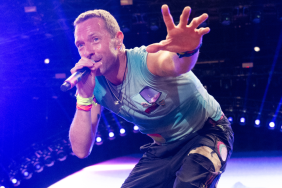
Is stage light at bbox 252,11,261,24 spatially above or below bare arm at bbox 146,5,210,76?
above

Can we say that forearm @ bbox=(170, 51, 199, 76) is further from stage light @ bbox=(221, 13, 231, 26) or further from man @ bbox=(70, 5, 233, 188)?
stage light @ bbox=(221, 13, 231, 26)

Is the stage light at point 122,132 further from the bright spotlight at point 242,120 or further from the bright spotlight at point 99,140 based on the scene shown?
the bright spotlight at point 242,120

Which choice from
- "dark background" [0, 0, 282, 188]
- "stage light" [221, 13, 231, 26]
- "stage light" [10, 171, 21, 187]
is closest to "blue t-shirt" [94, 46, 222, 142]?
"stage light" [10, 171, 21, 187]

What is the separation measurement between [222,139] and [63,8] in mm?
3955

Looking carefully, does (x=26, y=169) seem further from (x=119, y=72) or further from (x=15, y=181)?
(x=119, y=72)

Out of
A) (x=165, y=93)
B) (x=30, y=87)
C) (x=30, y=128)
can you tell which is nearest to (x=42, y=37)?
(x=30, y=87)

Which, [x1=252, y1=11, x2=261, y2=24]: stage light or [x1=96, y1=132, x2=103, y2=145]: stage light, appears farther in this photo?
[x1=96, y1=132, x2=103, y2=145]: stage light

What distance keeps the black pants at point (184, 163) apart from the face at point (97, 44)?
0.86 metres

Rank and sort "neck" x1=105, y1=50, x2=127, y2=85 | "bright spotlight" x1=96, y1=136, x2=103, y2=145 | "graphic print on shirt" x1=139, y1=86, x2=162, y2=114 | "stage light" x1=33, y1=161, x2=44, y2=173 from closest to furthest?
"graphic print on shirt" x1=139, y1=86, x2=162, y2=114 < "neck" x1=105, y1=50, x2=127, y2=85 < "stage light" x1=33, y1=161, x2=44, y2=173 < "bright spotlight" x1=96, y1=136, x2=103, y2=145

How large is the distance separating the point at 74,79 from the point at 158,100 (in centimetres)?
60

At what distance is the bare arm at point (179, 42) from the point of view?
47.3 inches

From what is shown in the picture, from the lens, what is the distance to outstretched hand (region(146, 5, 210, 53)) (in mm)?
1210

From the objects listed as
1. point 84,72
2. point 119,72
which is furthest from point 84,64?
point 119,72

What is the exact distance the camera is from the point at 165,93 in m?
1.71
